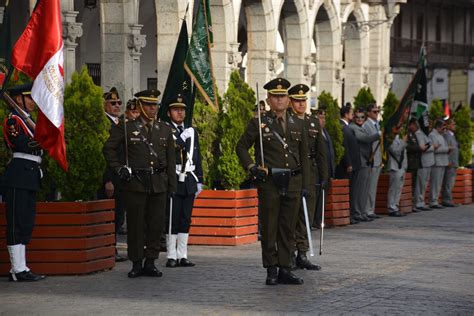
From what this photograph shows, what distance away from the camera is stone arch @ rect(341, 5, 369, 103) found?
3747cm

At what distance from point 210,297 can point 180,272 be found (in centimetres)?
207

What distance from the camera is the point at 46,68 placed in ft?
43.0

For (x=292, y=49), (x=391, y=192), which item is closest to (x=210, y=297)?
(x=391, y=192)

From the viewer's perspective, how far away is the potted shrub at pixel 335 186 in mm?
20516

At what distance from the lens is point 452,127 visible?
85.1ft

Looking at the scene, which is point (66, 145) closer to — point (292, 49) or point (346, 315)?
point (346, 315)

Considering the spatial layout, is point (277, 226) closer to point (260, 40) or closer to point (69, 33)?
point (69, 33)

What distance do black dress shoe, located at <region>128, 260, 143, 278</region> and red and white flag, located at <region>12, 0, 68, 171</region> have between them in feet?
4.12

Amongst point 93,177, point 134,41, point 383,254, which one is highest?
point 134,41

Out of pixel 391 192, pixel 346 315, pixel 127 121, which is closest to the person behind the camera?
pixel 346 315

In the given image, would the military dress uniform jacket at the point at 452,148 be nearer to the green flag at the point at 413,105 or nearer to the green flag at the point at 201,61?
the green flag at the point at 413,105

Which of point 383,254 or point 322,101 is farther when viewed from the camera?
point 322,101

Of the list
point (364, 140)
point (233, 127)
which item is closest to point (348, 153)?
point (364, 140)

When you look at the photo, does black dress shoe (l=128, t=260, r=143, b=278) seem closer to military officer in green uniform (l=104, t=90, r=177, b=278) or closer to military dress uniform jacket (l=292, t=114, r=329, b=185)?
military officer in green uniform (l=104, t=90, r=177, b=278)
